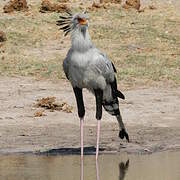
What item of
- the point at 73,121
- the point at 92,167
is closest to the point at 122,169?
the point at 92,167

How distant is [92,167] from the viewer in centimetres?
976

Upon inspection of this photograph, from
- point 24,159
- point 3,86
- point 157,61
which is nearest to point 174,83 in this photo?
point 157,61

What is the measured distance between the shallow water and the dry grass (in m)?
4.91

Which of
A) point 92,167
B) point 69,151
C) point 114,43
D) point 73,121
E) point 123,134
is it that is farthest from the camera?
point 114,43

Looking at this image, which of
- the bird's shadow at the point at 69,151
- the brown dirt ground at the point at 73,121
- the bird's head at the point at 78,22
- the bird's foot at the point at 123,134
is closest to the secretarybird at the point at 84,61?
the bird's head at the point at 78,22

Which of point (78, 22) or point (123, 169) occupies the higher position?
point (78, 22)

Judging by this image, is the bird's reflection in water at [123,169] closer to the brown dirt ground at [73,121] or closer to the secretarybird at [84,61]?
the secretarybird at [84,61]

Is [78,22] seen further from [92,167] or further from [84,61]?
[92,167]

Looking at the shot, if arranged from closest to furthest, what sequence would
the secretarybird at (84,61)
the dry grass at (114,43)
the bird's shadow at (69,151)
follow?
the secretarybird at (84,61) → the bird's shadow at (69,151) → the dry grass at (114,43)

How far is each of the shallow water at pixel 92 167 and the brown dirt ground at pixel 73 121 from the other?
0.45 metres

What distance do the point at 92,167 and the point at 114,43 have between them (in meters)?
8.93

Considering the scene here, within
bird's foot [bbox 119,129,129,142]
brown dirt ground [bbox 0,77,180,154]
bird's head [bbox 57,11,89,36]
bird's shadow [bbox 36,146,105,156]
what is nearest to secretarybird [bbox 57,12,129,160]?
bird's head [bbox 57,11,89,36]

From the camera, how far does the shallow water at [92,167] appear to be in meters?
9.12

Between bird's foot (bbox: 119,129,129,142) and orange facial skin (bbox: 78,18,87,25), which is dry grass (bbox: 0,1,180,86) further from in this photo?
orange facial skin (bbox: 78,18,87,25)
